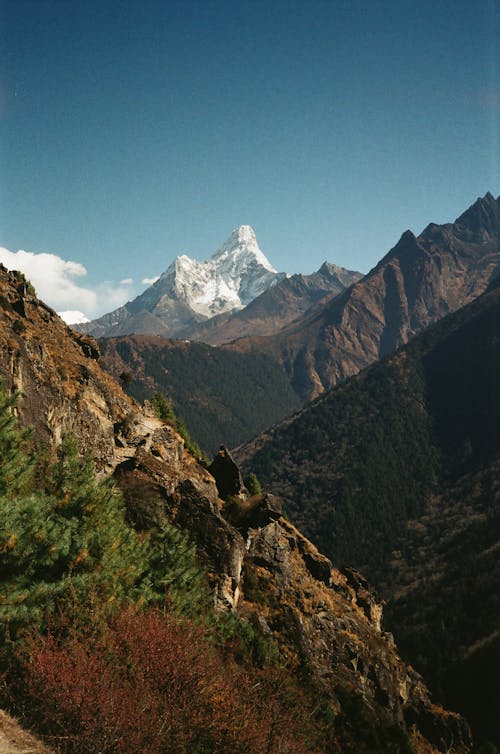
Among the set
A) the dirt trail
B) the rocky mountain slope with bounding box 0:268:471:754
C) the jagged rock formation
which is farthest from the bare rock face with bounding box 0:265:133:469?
the dirt trail

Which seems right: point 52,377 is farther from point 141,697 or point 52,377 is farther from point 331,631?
point 331,631

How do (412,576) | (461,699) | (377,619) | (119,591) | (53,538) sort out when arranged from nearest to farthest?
(53,538) → (119,591) → (377,619) → (461,699) → (412,576)

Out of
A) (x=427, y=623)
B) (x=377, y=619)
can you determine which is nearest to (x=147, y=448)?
(x=377, y=619)

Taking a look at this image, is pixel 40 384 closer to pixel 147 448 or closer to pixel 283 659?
pixel 147 448

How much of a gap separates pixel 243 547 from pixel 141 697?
21.5 meters

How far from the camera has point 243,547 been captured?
128ft

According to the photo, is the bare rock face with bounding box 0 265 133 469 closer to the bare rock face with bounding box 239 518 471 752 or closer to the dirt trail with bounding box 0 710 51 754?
the dirt trail with bounding box 0 710 51 754

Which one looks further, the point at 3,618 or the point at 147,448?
the point at 147,448

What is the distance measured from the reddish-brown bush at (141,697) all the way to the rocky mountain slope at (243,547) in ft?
37.4

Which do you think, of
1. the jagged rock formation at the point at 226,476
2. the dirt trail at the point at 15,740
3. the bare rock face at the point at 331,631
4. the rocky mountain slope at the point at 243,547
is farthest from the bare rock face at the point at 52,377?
the bare rock face at the point at 331,631

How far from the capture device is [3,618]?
54.9ft

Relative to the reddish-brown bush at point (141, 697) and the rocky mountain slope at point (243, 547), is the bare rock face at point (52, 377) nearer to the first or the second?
the rocky mountain slope at point (243, 547)

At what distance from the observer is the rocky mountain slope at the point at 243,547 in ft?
112

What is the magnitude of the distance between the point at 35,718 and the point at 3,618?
12.4ft
